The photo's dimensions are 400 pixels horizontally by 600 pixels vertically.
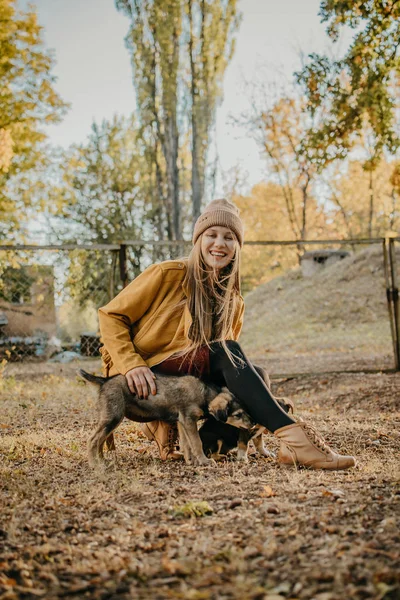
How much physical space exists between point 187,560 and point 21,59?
44.3 feet

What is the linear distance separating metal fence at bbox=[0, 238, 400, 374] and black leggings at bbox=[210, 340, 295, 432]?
361 centimetres

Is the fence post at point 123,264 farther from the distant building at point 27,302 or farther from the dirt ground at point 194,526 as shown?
the dirt ground at point 194,526

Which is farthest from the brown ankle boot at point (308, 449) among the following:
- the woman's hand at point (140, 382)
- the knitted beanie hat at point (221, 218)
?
the knitted beanie hat at point (221, 218)

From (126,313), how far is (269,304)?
17135 millimetres

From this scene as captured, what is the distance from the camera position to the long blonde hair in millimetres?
3672

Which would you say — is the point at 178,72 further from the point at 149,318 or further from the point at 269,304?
the point at 149,318

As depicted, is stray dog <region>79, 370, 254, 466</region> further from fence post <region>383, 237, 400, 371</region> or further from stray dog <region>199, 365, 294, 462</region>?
fence post <region>383, 237, 400, 371</region>

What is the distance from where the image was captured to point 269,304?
20578 mm

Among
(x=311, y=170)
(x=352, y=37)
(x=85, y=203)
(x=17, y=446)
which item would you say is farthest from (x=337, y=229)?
(x=17, y=446)

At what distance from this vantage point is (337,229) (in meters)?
30.6

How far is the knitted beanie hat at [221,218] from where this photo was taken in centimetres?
369

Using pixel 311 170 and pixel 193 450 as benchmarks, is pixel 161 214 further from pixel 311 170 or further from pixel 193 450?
pixel 193 450

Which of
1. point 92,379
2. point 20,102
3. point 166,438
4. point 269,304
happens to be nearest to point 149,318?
point 92,379

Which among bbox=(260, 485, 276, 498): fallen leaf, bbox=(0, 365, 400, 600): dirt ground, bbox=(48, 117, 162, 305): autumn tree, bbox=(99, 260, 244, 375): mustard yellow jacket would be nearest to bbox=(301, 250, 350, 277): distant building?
bbox=(48, 117, 162, 305): autumn tree
